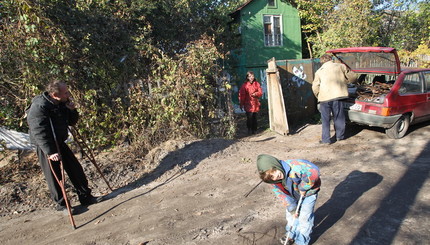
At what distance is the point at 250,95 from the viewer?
8.00 meters

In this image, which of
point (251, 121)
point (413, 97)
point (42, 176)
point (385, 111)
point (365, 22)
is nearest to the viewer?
point (42, 176)

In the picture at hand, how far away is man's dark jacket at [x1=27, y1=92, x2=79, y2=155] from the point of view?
3.81 meters

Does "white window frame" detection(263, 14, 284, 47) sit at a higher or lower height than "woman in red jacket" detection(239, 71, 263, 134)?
higher

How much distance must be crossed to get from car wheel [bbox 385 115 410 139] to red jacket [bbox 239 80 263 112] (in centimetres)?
328

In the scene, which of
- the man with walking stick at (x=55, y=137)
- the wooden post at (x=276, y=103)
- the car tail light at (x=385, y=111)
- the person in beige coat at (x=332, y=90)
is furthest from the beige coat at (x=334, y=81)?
the man with walking stick at (x=55, y=137)

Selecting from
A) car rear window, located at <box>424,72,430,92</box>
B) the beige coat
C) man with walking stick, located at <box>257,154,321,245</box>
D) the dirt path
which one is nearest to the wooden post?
the beige coat

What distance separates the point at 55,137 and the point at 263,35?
1367 centimetres

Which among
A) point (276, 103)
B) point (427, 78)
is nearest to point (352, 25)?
point (427, 78)

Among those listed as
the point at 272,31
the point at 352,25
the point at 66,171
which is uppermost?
the point at 272,31

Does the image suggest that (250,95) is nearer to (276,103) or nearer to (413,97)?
(276,103)

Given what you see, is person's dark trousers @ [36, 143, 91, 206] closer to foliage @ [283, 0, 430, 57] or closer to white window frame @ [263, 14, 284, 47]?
foliage @ [283, 0, 430, 57]

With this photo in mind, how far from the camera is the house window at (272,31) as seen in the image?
15984mm

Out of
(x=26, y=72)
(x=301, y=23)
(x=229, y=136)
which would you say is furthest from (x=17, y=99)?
(x=301, y=23)

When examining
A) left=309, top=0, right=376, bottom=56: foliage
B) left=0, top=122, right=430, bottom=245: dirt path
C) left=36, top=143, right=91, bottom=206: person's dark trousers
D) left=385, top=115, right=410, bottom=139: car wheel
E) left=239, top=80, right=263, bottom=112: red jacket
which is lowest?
left=0, top=122, right=430, bottom=245: dirt path
